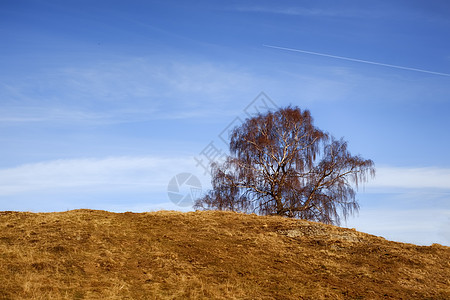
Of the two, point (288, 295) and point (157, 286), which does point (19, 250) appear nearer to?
point (157, 286)

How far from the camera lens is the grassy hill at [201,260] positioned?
39.5 feet

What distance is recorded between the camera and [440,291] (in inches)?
534

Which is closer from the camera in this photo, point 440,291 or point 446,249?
point 440,291

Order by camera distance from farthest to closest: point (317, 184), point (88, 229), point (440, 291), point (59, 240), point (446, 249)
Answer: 1. point (317, 184)
2. point (446, 249)
3. point (88, 229)
4. point (59, 240)
5. point (440, 291)

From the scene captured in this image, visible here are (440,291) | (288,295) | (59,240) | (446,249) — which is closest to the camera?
(288,295)

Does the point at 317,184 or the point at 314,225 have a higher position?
the point at 317,184

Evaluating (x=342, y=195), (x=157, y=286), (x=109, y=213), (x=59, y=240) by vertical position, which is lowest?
(x=157, y=286)

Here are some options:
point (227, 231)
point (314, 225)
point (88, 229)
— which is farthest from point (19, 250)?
point (314, 225)

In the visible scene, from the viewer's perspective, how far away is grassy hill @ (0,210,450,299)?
39.5 feet

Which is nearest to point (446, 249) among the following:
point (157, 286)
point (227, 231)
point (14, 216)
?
point (227, 231)

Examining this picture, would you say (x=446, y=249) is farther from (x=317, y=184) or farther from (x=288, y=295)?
(x=288, y=295)

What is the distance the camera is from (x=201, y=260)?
1418cm

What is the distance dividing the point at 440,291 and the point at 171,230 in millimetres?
9783

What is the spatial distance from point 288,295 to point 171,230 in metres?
6.40
